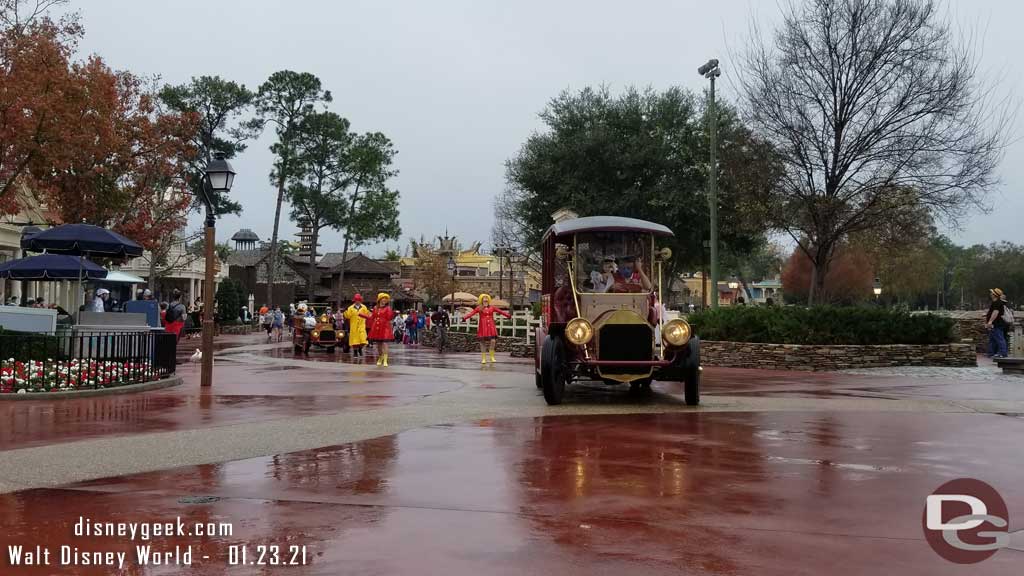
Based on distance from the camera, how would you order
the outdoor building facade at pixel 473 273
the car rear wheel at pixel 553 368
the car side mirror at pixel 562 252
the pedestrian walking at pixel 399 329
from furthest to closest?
the outdoor building facade at pixel 473 273 < the pedestrian walking at pixel 399 329 < the car side mirror at pixel 562 252 < the car rear wheel at pixel 553 368

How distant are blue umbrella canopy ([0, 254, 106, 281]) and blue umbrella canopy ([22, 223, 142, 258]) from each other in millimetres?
3133

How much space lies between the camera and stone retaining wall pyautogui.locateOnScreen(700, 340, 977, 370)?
20828mm

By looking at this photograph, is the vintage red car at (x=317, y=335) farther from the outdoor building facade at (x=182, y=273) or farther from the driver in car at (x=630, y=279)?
the outdoor building facade at (x=182, y=273)

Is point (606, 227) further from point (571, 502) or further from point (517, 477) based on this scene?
point (571, 502)

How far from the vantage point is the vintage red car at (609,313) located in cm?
1185

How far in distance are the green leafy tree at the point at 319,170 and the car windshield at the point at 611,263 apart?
1849 inches

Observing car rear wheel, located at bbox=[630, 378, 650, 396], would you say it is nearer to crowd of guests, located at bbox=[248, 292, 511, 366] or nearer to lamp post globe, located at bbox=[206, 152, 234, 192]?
crowd of guests, located at bbox=[248, 292, 511, 366]

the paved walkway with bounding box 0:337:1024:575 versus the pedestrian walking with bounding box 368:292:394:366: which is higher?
the pedestrian walking with bounding box 368:292:394:366

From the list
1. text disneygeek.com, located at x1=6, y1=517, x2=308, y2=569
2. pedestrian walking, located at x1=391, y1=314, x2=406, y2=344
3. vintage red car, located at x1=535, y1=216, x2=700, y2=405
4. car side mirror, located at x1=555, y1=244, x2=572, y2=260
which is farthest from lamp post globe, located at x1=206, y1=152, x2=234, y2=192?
pedestrian walking, located at x1=391, y1=314, x2=406, y2=344

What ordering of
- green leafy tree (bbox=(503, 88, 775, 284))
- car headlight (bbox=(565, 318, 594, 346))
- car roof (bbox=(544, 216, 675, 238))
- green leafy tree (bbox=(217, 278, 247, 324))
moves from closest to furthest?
car headlight (bbox=(565, 318, 594, 346)) → car roof (bbox=(544, 216, 675, 238)) → green leafy tree (bbox=(503, 88, 775, 284)) → green leafy tree (bbox=(217, 278, 247, 324))

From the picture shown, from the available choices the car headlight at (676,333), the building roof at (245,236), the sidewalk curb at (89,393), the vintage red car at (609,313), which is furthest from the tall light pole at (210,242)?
the building roof at (245,236)

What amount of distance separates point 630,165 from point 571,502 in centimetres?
3272

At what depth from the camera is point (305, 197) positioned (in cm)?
5812

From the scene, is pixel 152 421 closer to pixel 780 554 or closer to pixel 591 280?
pixel 591 280
